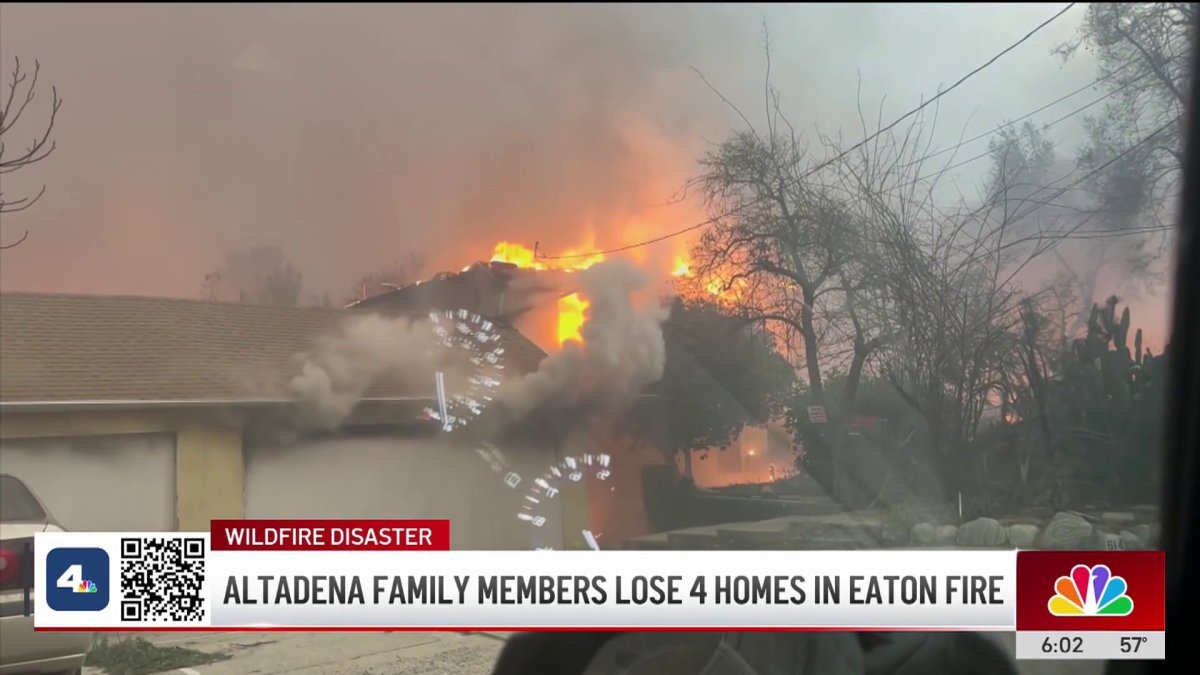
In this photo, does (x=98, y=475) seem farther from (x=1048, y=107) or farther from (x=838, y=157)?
(x=1048, y=107)

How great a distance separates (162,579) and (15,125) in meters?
1.19

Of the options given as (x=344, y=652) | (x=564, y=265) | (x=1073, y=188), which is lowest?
(x=344, y=652)

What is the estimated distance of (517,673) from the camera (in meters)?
2.50

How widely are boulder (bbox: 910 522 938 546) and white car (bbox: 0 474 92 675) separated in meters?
2.16

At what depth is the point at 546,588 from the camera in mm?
2391

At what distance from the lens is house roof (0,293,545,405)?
7.23ft

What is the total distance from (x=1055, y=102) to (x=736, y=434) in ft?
4.36

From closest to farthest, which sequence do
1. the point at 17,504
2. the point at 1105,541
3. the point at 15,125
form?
the point at 17,504 → the point at 15,125 → the point at 1105,541

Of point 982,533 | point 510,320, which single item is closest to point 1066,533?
point 982,533

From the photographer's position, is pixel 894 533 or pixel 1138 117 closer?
pixel 894 533

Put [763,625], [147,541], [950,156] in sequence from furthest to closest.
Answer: [950,156] < [763,625] < [147,541]

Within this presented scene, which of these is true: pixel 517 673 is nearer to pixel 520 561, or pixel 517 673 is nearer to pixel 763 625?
pixel 520 561

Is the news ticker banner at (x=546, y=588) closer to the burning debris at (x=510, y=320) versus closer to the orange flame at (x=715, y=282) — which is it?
the burning debris at (x=510, y=320)

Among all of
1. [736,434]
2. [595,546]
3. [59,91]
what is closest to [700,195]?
[736,434]
